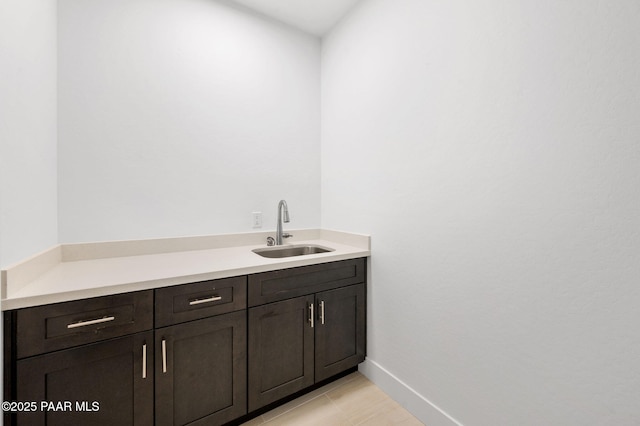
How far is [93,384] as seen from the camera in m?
1.01

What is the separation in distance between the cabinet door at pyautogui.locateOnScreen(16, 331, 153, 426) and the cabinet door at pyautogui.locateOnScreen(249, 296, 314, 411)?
0.46 m

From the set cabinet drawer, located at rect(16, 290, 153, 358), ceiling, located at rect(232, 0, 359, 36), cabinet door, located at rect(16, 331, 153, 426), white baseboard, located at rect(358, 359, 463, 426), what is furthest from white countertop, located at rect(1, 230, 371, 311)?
ceiling, located at rect(232, 0, 359, 36)

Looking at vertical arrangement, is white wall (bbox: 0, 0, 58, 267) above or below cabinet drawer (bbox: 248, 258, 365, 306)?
above

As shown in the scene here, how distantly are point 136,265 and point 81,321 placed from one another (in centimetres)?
39

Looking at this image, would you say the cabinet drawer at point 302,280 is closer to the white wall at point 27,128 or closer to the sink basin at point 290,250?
the sink basin at point 290,250

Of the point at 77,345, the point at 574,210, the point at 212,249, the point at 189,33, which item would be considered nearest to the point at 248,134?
the point at 189,33

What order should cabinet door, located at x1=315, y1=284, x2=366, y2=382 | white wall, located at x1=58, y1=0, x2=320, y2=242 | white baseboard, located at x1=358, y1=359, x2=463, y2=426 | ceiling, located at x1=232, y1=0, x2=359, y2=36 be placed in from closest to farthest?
white baseboard, located at x1=358, y1=359, x2=463, y2=426, white wall, located at x1=58, y1=0, x2=320, y2=242, cabinet door, located at x1=315, y1=284, x2=366, y2=382, ceiling, located at x1=232, y1=0, x2=359, y2=36

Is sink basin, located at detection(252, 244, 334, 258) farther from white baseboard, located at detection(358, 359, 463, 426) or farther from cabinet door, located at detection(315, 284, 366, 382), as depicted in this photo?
white baseboard, located at detection(358, 359, 463, 426)

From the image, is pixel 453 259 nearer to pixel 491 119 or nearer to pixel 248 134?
pixel 491 119

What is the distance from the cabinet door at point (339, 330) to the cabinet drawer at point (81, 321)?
903 mm

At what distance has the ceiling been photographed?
74.8 inches

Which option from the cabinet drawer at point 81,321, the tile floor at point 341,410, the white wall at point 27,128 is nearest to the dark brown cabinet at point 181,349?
the cabinet drawer at point 81,321

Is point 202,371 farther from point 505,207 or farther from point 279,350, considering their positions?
point 505,207

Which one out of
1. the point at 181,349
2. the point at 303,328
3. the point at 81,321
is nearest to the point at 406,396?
the point at 303,328
